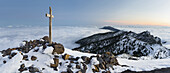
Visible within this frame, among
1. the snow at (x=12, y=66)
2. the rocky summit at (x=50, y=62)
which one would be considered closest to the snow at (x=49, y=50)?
the rocky summit at (x=50, y=62)

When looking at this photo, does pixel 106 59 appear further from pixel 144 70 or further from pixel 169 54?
pixel 169 54

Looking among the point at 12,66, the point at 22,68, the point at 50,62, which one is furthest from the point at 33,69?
the point at 12,66

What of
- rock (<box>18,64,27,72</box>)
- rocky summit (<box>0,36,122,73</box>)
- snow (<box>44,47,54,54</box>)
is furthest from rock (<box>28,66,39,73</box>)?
snow (<box>44,47,54,54</box>)

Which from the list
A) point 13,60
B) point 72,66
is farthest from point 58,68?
point 13,60

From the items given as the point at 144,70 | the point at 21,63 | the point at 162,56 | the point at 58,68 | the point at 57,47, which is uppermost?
the point at 57,47

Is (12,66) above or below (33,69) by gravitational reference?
above

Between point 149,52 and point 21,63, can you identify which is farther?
point 149,52

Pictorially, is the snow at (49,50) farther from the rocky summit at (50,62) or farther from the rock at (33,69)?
the rock at (33,69)

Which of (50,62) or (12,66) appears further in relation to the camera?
(50,62)

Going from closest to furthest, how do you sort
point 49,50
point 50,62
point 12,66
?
1. point 12,66
2. point 50,62
3. point 49,50

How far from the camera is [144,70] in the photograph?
33.6 feet

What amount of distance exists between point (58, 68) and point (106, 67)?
5050 millimetres

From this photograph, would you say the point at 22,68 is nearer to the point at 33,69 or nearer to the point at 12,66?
the point at 12,66

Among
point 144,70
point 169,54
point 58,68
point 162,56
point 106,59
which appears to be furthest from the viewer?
point 169,54
